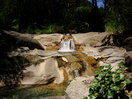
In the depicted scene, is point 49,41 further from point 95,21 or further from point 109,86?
point 109,86

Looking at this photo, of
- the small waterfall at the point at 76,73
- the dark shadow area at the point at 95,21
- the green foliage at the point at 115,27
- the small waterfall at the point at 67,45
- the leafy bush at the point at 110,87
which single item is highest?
the dark shadow area at the point at 95,21

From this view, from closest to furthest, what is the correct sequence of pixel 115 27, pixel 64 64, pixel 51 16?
pixel 64 64, pixel 115 27, pixel 51 16

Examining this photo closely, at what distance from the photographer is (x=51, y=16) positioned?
22.3 m

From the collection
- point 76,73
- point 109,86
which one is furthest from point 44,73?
point 109,86

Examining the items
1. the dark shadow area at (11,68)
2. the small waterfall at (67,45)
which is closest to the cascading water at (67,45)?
the small waterfall at (67,45)

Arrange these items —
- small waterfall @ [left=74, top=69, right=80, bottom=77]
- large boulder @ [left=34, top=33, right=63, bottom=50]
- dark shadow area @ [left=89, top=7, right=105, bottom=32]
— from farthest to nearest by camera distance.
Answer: dark shadow area @ [left=89, top=7, right=105, bottom=32] → large boulder @ [left=34, top=33, right=63, bottom=50] → small waterfall @ [left=74, top=69, right=80, bottom=77]

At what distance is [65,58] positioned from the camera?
1054 cm

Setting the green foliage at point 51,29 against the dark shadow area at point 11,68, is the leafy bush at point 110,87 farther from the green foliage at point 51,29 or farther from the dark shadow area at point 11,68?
the green foliage at point 51,29

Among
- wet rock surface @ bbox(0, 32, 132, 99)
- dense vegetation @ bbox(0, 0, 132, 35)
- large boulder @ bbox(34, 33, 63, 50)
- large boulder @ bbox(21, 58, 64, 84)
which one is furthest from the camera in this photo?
dense vegetation @ bbox(0, 0, 132, 35)

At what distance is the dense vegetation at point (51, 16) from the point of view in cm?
1944

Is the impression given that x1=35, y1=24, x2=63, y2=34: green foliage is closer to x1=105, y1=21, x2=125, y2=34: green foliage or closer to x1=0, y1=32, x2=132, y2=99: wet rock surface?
x1=105, y1=21, x2=125, y2=34: green foliage

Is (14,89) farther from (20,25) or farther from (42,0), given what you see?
(42,0)

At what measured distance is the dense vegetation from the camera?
19438 mm

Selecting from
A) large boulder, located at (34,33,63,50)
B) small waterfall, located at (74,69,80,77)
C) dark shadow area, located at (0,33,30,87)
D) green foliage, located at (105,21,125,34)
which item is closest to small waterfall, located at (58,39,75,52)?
large boulder, located at (34,33,63,50)
